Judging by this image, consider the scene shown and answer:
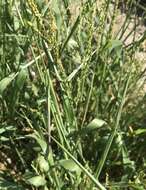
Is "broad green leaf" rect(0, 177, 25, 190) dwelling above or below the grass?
below

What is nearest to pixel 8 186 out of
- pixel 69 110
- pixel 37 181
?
pixel 37 181

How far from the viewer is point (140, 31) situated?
2.34 metres

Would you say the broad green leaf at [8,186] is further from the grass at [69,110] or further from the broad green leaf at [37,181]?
the broad green leaf at [37,181]

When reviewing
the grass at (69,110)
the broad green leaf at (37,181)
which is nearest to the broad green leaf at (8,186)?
the grass at (69,110)

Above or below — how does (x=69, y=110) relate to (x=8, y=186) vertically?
above

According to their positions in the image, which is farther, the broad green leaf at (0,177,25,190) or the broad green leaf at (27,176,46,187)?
the broad green leaf at (0,177,25,190)

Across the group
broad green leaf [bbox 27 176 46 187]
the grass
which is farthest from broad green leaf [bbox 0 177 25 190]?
broad green leaf [bbox 27 176 46 187]

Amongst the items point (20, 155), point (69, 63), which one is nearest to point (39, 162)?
point (20, 155)

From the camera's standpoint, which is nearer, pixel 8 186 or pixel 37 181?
pixel 37 181

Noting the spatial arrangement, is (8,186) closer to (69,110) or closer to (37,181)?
(37,181)

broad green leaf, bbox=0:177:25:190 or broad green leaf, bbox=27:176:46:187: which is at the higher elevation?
broad green leaf, bbox=27:176:46:187

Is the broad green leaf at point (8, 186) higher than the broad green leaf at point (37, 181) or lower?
lower

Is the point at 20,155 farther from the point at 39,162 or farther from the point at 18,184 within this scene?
the point at 39,162

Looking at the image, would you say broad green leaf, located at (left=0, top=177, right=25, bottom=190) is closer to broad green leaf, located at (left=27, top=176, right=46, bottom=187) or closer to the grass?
the grass
